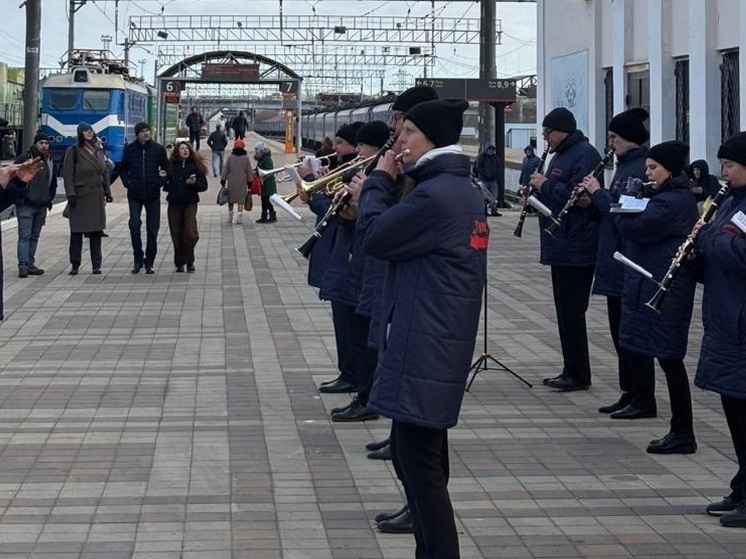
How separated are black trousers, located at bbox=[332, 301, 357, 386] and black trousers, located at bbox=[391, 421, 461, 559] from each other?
12.2 ft

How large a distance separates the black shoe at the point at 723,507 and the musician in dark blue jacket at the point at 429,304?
5.91 ft

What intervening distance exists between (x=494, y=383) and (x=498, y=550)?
414cm

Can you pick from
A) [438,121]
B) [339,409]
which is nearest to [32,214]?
[339,409]

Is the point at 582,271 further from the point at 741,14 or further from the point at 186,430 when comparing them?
the point at 741,14

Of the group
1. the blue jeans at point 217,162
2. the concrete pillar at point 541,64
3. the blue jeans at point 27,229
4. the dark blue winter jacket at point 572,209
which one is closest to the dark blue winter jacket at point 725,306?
the dark blue winter jacket at point 572,209

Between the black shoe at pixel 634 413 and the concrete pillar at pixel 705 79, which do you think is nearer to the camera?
the black shoe at pixel 634 413

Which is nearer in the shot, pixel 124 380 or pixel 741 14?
pixel 124 380

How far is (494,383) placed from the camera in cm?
1023

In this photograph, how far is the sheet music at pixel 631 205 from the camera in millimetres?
7980

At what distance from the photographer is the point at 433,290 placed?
524 cm

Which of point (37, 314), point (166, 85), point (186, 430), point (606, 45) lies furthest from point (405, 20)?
point (186, 430)

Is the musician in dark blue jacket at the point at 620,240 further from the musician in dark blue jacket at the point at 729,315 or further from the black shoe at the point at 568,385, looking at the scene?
the musician in dark blue jacket at the point at 729,315

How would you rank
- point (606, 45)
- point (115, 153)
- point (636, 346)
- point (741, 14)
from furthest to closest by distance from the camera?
point (115, 153)
point (606, 45)
point (741, 14)
point (636, 346)

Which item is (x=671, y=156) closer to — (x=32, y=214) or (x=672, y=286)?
(x=672, y=286)
